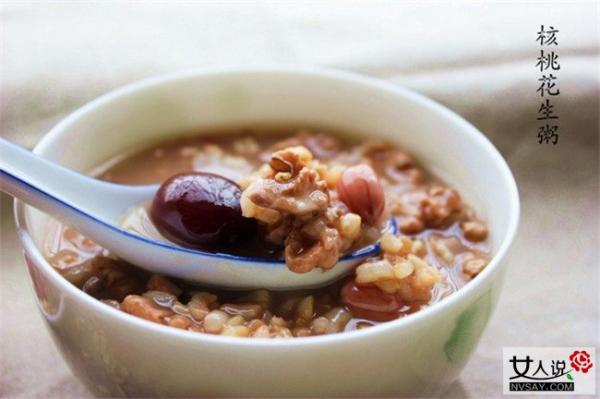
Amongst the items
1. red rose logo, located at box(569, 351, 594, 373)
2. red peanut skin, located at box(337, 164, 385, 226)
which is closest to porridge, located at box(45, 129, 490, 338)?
red peanut skin, located at box(337, 164, 385, 226)

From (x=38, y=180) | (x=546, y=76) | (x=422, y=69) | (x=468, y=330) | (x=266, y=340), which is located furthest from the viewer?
(x=422, y=69)

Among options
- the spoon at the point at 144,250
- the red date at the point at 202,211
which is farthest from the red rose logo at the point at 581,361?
the red date at the point at 202,211

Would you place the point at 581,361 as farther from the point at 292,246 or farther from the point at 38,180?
the point at 38,180

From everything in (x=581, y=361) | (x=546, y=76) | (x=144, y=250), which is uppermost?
(x=546, y=76)

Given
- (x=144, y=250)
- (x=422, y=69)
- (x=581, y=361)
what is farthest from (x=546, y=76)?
(x=144, y=250)

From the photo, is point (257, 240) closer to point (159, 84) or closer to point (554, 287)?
point (159, 84)

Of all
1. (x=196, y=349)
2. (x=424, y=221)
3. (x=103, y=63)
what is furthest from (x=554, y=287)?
(x=103, y=63)

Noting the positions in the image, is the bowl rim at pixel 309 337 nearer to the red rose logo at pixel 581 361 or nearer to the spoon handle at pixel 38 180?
the spoon handle at pixel 38 180
